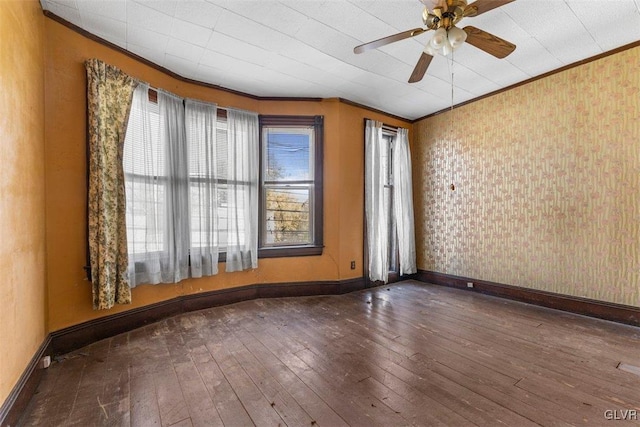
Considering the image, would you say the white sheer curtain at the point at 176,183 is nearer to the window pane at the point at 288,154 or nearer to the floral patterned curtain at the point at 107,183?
the floral patterned curtain at the point at 107,183

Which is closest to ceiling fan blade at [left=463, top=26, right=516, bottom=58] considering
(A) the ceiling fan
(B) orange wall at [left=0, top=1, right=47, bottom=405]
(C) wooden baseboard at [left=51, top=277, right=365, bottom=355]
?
(A) the ceiling fan

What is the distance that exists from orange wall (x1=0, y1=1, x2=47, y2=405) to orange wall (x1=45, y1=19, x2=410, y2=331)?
0.39ft

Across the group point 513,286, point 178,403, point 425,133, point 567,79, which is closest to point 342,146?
point 425,133

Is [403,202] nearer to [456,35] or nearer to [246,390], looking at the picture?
[456,35]

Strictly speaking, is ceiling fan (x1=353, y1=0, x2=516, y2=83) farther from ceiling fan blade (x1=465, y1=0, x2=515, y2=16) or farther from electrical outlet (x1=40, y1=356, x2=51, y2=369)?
electrical outlet (x1=40, y1=356, x2=51, y2=369)

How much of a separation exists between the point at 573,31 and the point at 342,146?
2.46 m

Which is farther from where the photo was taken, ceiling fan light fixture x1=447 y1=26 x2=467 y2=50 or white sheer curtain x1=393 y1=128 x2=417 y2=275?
white sheer curtain x1=393 y1=128 x2=417 y2=275

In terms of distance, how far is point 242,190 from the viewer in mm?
3430

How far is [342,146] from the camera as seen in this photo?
12.6 ft

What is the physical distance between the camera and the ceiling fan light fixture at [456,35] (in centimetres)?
174

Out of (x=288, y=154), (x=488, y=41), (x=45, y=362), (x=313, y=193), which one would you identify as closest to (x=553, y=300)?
(x=488, y=41)

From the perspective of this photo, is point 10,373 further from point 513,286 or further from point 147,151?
point 513,286

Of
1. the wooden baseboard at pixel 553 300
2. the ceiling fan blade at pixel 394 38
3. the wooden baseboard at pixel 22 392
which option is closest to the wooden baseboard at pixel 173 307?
the wooden baseboard at pixel 22 392

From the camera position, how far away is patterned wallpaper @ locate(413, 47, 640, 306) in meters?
2.75
